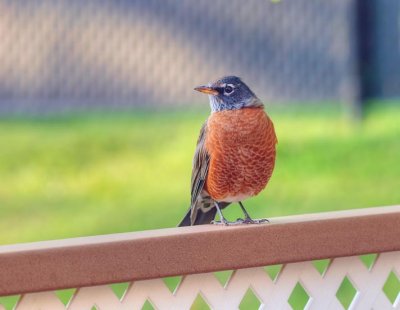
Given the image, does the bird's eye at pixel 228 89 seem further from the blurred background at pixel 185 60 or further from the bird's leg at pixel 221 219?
the blurred background at pixel 185 60

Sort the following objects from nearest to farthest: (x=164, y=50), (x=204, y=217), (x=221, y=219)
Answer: (x=221, y=219) < (x=204, y=217) < (x=164, y=50)

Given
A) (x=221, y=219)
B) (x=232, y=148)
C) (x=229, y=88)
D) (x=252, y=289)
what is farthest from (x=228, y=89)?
(x=252, y=289)

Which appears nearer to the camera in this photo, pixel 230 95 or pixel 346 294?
pixel 230 95

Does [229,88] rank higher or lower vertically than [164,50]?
higher

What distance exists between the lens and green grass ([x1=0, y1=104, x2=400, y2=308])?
239 inches

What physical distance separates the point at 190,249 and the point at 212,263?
0.18 ft

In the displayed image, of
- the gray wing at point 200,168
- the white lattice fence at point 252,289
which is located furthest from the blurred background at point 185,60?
the white lattice fence at point 252,289

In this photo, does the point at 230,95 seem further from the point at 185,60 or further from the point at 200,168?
the point at 185,60

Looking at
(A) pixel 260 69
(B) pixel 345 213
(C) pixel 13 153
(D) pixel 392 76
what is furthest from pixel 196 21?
(B) pixel 345 213

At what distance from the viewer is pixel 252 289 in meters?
2.04

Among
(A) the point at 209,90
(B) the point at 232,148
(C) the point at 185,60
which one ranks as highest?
(A) the point at 209,90

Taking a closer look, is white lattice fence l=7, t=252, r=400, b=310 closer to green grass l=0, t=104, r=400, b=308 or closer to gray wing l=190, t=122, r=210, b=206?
gray wing l=190, t=122, r=210, b=206

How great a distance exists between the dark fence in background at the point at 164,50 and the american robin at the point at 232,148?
7308mm

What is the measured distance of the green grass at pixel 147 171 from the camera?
6066 mm
